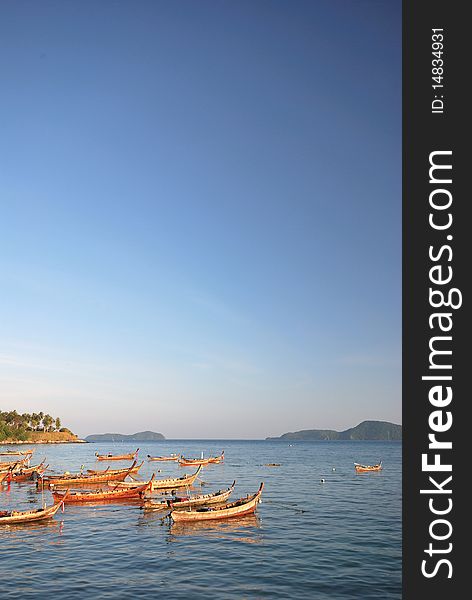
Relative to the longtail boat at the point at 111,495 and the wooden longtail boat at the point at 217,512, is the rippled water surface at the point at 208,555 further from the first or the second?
the longtail boat at the point at 111,495

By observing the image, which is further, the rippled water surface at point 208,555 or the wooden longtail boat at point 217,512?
the wooden longtail boat at point 217,512

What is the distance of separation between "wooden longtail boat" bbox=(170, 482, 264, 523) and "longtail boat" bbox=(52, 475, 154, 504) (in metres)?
16.8

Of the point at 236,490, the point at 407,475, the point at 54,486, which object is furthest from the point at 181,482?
the point at 407,475

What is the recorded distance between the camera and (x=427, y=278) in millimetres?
14945

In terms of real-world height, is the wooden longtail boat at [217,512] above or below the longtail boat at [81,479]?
above

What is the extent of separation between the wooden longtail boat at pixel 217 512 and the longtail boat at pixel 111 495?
16782mm

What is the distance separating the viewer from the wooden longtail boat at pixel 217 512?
5198 centimetres

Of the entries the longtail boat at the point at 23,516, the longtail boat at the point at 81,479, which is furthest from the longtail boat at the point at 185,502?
the longtail boat at the point at 81,479

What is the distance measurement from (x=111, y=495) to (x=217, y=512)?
20881 mm

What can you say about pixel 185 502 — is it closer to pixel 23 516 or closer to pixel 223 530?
pixel 223 530

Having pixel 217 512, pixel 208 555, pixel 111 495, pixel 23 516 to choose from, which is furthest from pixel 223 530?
pixel 111 495

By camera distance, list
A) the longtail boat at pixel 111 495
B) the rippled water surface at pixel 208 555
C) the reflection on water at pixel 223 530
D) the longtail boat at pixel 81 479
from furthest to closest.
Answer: the longtail boat at pixel 81 479 < the longtail boat at pixel 111 495 < the reflection on water at pixel 223 530 < the rippled water surface at pixel 208 555

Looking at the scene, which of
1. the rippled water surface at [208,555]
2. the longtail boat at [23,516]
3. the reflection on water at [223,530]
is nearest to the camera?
the rippled water surface at [208,555]

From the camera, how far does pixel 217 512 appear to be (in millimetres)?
53469
